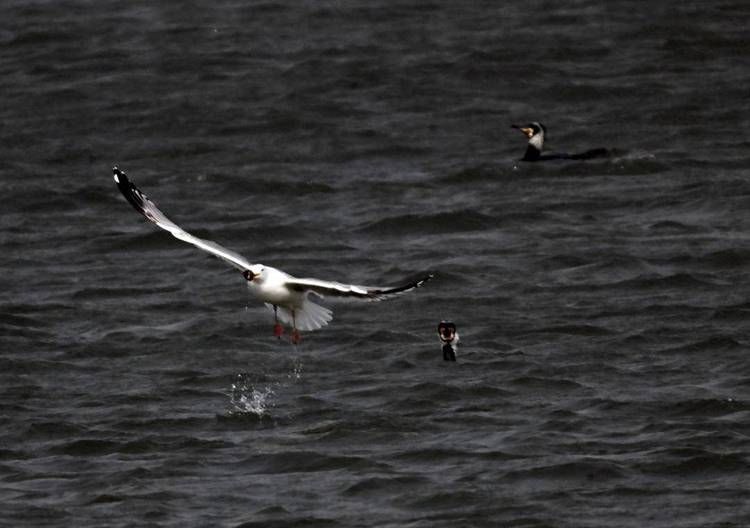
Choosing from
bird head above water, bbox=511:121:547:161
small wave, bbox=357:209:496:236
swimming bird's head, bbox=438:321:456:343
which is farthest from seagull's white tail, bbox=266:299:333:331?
bird head above water, bbox=511:121:547:161

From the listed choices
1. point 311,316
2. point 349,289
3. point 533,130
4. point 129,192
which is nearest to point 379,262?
point 533,130

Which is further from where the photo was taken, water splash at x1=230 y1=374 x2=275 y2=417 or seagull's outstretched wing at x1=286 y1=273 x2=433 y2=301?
water splash at x1=230 y1=374 x2=275 y2=417

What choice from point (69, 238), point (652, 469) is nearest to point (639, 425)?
point (652, 469)

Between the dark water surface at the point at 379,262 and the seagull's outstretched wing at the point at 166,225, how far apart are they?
1.09 meters

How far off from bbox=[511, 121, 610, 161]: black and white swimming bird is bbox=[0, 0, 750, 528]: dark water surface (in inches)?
9.2

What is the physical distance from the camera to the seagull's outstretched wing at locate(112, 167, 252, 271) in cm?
1390

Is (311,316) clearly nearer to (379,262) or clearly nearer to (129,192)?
(129,192)

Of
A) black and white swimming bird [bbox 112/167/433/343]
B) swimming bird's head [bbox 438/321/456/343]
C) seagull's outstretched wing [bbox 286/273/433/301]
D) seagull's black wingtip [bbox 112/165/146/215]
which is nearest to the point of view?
seagull's outstretched wing [bbox 286/273/433/301]

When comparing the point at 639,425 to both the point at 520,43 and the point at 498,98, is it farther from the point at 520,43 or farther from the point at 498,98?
the point at 520,43

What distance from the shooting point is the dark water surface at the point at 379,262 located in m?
12.4

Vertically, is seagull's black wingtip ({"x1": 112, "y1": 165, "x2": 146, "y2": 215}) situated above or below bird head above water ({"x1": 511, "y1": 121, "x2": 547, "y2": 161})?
above

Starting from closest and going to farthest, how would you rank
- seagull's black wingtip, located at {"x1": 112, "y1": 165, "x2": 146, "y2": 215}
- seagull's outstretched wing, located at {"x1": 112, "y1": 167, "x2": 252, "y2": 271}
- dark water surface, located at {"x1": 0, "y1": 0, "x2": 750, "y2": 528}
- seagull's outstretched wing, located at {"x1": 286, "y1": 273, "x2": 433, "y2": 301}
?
seagull's outstretched wing, located at {"x1": 286, "y1": 273, "x2": 433, "y2": 301} < dark water surface, located at {"x1": 0, "y1": 0, "x2": 750, "y2": 528} < seagull's outstretched wing, located at {"x1": 112, "y1": 167, "x2": 252, "y2": 271} < seagull's black wingtip, located at {"x1": 112, "y1": 165, "x2": 146, "y2": 215}

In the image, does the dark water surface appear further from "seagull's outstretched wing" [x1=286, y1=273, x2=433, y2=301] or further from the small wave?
"seagull's outstretched wing" [x1=286, y1=273, x2=433, y2=301]

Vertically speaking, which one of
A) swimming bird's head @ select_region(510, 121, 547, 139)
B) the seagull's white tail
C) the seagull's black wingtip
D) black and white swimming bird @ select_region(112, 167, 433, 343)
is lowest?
the seagull's white tail
